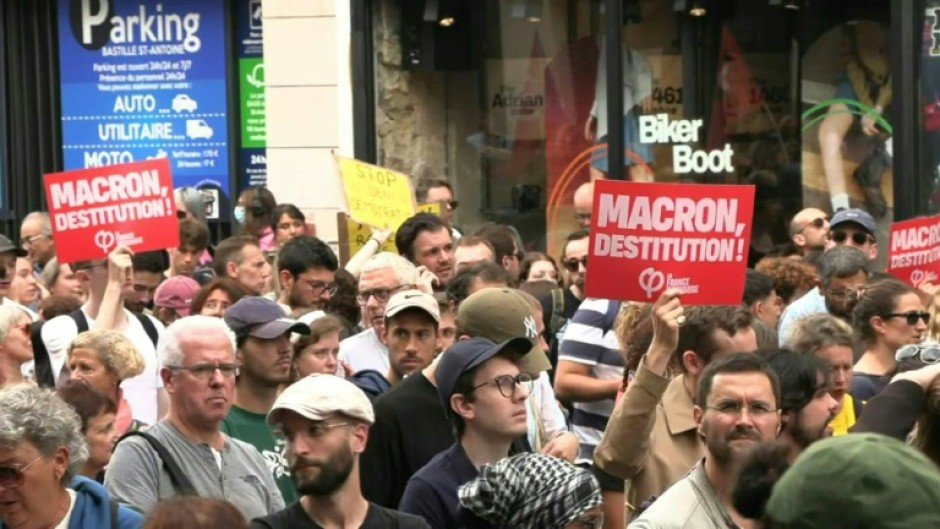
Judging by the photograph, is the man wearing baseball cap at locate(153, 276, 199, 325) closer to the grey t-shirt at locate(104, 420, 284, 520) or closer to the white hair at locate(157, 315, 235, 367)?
the white hair at locate(157, 315, 235, 367)

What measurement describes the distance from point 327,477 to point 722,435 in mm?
1035

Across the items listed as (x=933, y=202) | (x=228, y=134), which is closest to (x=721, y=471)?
(x=933, y=202)

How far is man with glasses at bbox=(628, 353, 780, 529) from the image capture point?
501 centimetres

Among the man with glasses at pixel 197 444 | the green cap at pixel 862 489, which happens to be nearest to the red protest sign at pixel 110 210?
the man with glasses at pixel 197 444

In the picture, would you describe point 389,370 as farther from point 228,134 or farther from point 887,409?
point 228,134

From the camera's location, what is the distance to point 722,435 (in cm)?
530

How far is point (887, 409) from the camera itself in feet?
17.5

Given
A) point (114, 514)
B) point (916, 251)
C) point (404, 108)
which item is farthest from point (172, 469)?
point (404, 108)

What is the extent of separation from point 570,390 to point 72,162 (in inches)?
396

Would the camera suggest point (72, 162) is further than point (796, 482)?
Yes

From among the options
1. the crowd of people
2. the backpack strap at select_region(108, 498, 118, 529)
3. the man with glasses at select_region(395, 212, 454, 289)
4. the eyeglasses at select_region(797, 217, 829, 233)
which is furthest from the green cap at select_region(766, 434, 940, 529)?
the eyeglasses at select_region(797, 217, 829, 233)

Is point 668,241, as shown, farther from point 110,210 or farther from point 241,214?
point 241,214

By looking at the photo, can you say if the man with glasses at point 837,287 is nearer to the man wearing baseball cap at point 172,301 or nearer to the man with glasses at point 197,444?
the man wearing baseball cap at point 172,301

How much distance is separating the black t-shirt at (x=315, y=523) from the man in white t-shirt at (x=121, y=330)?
3244mm
